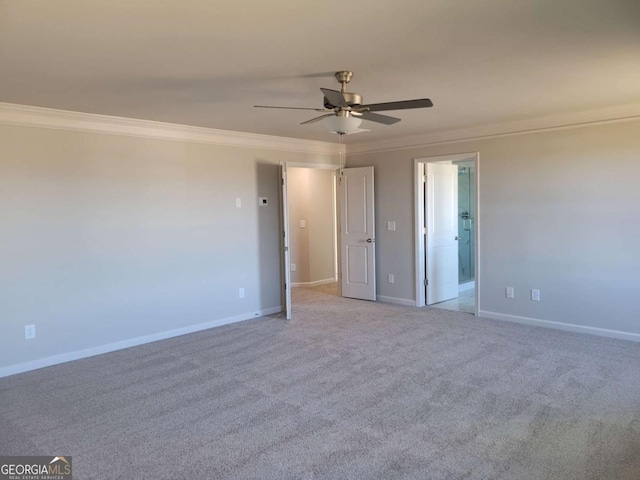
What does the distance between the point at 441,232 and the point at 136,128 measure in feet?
14.2

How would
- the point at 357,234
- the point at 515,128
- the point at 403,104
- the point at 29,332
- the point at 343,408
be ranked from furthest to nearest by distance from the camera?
the point at 357,234 → the point at 515,128 → the point at 29,332 → the point at 343,408 → the point at 403,104

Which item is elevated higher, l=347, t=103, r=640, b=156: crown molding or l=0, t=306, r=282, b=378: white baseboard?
l=347, t=103, r=640, b=156: crown molding

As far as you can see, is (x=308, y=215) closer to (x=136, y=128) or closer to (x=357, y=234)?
(x=357, y=234)

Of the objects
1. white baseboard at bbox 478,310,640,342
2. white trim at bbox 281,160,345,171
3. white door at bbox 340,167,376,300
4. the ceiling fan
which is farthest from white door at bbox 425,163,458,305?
the ceiling fan

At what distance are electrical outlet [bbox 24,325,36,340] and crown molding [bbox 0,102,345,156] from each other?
6.12 ft

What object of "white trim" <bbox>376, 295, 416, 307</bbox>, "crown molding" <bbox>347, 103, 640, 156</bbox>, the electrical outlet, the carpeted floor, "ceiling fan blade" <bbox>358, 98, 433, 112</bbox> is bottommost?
the carpeted floor

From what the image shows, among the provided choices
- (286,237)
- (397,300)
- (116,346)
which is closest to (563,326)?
(397,300)

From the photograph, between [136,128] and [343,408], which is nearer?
[343,408]

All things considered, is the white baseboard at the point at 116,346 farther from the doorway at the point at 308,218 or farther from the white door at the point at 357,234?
the doorway at the point at 308,218

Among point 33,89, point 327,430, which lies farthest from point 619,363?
point 33,89

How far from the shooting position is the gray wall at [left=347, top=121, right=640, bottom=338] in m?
4.50

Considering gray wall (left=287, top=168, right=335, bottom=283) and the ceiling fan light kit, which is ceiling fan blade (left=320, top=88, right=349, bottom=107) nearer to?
the ceiling fan light kit

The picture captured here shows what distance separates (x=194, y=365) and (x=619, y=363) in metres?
3.89

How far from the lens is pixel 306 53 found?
8.89ft
